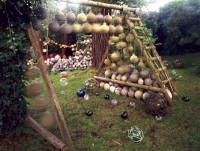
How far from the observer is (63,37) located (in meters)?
13.6

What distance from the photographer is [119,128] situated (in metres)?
4.35

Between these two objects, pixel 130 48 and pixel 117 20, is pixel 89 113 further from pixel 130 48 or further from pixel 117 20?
pixel 117 20

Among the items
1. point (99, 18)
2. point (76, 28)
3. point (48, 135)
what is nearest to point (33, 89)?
point (48, 135)

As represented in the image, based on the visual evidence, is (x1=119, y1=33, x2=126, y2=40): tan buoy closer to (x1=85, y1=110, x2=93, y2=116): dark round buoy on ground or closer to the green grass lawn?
the green grass lawn

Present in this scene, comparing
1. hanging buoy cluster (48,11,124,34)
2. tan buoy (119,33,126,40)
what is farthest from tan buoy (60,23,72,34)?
tan buoy (119,33,126,40)

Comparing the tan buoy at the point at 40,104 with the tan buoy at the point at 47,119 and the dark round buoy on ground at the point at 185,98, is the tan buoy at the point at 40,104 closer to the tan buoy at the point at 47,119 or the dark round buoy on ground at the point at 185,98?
the tan buoy at the point at 47,119

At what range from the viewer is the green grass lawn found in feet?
12.2

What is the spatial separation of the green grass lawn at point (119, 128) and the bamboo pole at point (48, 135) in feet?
0.63

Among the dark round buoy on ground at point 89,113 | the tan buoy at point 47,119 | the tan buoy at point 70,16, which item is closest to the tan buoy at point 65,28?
the tan buoy at point 70,16

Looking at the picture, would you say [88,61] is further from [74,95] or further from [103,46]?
[74,95]

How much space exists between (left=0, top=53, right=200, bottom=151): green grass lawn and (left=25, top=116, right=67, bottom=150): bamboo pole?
19 cm

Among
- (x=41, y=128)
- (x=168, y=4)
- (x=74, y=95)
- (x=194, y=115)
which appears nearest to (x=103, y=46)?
(x=74, y=95)

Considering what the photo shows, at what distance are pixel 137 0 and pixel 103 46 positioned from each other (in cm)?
259

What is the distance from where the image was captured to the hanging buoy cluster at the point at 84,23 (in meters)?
3.95
